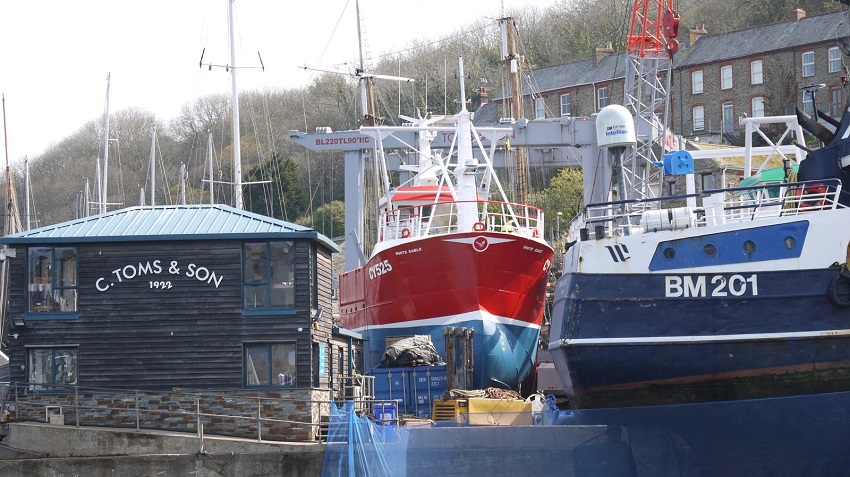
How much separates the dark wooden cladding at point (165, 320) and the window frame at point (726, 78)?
44.0 m

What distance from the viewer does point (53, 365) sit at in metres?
22.4

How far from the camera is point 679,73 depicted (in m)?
63.1

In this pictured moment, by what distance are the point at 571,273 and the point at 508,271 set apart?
7874 millimetres

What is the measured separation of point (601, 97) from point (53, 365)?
4931cm

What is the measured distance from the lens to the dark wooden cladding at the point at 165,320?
22.1 m

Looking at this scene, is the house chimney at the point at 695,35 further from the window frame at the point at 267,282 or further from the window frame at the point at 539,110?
the window frame at the point at 267,282

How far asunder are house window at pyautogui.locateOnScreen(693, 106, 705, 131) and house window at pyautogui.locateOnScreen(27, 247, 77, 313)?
46147 mm

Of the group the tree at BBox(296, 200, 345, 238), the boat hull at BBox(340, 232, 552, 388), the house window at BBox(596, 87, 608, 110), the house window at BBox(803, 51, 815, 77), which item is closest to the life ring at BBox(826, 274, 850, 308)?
the boat hull at BBox(340, 232, 552, 388)

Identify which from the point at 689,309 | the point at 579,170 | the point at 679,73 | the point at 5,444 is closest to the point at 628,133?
the point at 689,309

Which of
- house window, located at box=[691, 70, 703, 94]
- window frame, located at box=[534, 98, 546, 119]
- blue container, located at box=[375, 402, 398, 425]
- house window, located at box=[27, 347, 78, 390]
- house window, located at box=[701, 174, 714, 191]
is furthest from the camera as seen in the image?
window frame, located at box=[534, 98, 546, 119]

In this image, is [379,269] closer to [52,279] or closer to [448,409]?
[448,409]

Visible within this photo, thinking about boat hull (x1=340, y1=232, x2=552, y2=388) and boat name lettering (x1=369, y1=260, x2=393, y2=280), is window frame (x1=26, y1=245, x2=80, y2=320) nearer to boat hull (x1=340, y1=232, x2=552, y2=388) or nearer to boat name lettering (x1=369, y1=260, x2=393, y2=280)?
boat hull (x1=340, y1=232, x2=552, y2=388)

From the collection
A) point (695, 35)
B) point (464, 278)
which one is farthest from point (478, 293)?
point (695, 35)

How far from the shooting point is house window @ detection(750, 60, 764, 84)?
6000 centimetres
